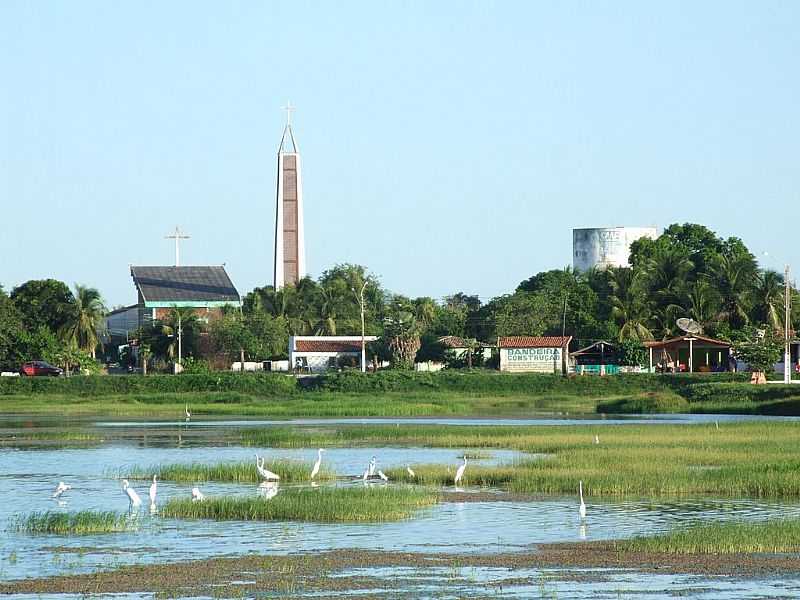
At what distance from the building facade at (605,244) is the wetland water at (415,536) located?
4094 inches

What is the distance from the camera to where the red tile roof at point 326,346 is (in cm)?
10775

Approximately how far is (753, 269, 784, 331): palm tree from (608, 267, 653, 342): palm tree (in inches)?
311

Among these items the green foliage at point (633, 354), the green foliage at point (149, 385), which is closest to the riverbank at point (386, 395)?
the green foliage at point (149, 385)

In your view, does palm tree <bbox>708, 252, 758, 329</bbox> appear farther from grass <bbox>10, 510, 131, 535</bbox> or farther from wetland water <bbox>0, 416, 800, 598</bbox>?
grass <bbox>10, 510, 131, 535</bbox>

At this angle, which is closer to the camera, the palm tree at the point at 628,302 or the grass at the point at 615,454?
the grass at the point at 615,454

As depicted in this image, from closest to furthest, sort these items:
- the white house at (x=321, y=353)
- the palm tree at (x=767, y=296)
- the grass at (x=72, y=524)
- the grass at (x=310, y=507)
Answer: the grass at (x=72, y=524) → the grass at (x=310, y=507) → the palm tree at (x=767, y=296) → the white house at (x=321, y=353)

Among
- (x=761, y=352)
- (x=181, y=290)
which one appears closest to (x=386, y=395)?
(x=761, y=352)

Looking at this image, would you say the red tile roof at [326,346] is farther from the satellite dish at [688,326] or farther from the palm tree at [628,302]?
the satellite dish at [688,326]

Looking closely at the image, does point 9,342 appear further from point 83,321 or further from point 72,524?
point 72,524

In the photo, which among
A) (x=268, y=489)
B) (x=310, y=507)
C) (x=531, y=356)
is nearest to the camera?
(x=310, y=507)

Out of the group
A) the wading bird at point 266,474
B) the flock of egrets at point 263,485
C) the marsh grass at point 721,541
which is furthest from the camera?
the wading bird at point 266,474

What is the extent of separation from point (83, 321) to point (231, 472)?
74.6 metres

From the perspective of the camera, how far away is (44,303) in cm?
11288

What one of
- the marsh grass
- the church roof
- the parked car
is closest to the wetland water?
the marsh grass
